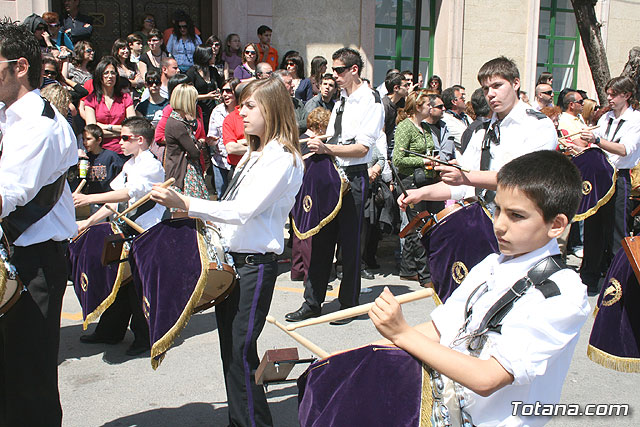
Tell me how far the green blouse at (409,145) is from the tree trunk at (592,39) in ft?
17.2

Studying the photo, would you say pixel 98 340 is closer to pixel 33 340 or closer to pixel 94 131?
pixel 33 340

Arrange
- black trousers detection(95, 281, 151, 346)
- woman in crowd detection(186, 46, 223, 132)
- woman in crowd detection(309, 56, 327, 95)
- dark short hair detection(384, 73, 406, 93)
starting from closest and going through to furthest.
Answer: black trousers detection(95, 281, 151, 346) < dark short hair detection(384, 73, 406, 93) < woman in crowd detection(186, 46, 223, 132) < woman in crowd detection(309, 56, 327, 95)

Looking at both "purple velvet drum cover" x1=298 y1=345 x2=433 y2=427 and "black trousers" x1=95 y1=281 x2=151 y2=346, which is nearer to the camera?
"purple velvet drum cover" x1=298 y1=345 x2=433 y2=427

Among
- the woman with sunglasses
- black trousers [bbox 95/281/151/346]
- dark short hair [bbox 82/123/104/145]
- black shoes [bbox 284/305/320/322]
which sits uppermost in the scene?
the woman with sunglasses

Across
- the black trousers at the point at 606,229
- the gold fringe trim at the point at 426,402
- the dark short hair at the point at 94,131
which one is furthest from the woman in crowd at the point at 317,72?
the gold fringe trim at the point at 426,402

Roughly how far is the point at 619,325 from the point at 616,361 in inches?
8.9

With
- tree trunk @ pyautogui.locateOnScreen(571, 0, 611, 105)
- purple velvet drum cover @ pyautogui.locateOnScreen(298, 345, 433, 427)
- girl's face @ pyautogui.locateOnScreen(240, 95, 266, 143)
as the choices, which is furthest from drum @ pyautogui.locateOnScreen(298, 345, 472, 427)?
tree trunk @ pyautogui.locateOnScreen(571, 0, 611, 105)

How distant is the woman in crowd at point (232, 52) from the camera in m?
10.7

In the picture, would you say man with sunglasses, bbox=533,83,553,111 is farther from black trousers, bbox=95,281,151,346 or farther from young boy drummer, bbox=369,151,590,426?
young boy drummer, bbox=369,151,590,426

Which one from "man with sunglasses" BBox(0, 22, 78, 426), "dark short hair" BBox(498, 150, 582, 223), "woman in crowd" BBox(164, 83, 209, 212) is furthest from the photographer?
"woman in crowd" BBox(164, 83, 209, 212)

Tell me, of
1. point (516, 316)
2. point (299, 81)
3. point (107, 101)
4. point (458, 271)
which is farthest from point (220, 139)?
point (516, 316)

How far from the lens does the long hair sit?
11.3 feet

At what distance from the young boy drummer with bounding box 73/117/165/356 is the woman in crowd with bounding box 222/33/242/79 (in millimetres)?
5569

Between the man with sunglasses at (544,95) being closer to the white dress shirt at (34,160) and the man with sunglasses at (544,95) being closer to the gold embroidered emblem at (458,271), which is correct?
the gold embroidered emblem at (458,271)
